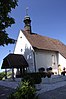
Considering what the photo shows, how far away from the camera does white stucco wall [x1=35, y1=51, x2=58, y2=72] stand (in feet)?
110

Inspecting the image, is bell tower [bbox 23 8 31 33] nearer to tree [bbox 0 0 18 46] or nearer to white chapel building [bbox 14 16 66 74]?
white chapel building [bbox 14 16 66 74]

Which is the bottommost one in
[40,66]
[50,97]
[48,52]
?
[50,97]

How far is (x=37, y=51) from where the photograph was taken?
33625 millimetres

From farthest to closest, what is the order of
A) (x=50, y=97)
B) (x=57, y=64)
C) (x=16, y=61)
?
(x=57, y=64) → (x=16, y=61) → (x=50, y=97)

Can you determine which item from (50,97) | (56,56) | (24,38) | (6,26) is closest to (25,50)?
(24,38)

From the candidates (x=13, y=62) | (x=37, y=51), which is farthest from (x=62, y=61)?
(x=13, y=62)

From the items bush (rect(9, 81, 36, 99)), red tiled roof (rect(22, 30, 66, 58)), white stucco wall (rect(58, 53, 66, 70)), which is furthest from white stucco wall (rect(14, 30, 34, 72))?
bush (rect(9, 81, 36, 99))

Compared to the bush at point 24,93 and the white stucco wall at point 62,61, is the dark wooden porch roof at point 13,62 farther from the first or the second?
the bush at point 24,93

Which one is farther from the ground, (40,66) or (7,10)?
(7,10)

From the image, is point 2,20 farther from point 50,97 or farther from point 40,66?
point 40,66

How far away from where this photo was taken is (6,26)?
67.1 feet

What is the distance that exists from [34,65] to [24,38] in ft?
18.5

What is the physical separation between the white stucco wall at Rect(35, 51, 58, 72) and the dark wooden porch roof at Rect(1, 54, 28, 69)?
2282mm

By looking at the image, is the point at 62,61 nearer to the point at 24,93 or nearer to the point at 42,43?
the point at 42,43
